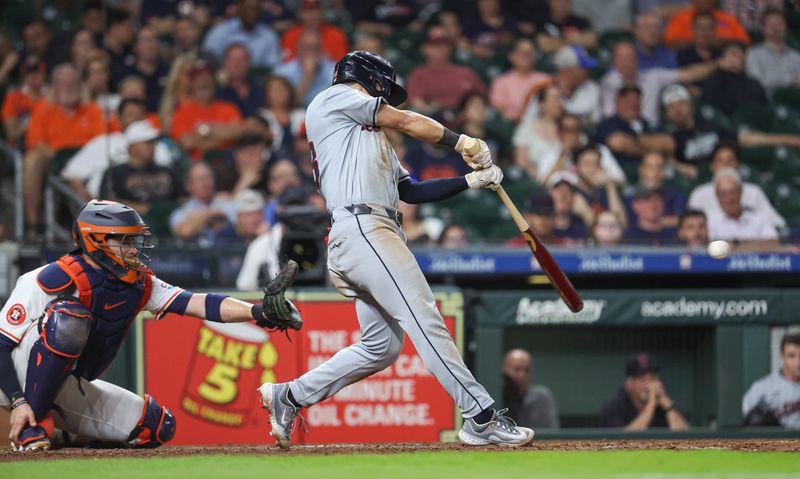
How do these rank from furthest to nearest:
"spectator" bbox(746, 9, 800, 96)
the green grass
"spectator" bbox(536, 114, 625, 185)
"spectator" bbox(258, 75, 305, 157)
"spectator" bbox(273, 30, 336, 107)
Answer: "spectator" bbox(746, 9, 800, 96)
"spectator" bbox(273, 30, 336, 107)
"spectator" bbox(258, 75, 305, 157)
"spectator" bbox(536, 114, 625, 185)
the green grass

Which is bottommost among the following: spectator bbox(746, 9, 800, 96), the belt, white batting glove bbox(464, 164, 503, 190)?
the belt

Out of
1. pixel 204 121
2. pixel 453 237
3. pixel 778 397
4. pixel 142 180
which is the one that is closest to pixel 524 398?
pixel 778 397

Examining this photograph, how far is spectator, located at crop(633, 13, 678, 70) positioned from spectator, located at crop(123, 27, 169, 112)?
457 centimetres

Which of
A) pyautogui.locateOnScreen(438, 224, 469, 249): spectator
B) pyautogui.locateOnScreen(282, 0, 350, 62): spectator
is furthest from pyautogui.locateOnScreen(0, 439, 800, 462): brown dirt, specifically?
pyautogui.locateOnScreen(282, 0, 350, 62): spectator

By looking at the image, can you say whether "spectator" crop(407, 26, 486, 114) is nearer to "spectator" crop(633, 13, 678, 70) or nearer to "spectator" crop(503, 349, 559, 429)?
"spectator" crop(633, 13, 678, 70)

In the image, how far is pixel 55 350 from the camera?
5.28m

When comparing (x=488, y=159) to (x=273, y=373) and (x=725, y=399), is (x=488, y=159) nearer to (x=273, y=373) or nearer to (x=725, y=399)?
(x=273, y=373)

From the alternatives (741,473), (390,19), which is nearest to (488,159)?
(741,473)

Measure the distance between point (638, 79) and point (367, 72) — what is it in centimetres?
663

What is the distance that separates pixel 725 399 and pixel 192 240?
14.4 feet

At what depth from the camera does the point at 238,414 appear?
26.2 feet

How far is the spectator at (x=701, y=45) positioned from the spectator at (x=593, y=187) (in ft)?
6.14

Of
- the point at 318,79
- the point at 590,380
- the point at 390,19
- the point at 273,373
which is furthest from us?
the point at 390,19

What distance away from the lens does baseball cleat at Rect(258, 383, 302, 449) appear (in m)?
5.25
